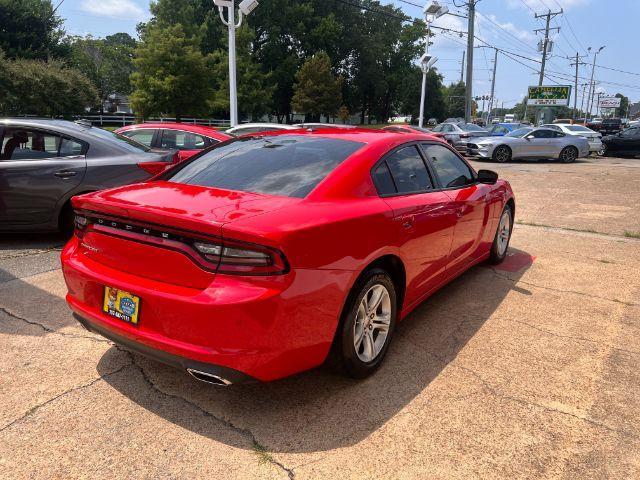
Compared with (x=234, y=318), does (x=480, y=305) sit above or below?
below

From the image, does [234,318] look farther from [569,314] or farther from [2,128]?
[2,128]

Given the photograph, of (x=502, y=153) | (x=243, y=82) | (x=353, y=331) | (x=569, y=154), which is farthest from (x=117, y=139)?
(x=243, y=82)

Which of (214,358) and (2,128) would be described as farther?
(2,128)

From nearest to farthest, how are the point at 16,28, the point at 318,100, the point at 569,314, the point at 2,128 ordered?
the point at 569,314 → the point at 2,128 → the point at 16,28 → the point at 318,100

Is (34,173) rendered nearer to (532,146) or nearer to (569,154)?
(532,146)

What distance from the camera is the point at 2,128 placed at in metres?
5.55

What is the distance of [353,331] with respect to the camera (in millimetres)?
2791

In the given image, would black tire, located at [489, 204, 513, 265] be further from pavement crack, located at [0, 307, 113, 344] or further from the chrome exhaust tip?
pavement crack, located at [0, 307, 113, 344]

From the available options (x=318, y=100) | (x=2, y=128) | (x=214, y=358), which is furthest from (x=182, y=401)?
(x=318, y=100)

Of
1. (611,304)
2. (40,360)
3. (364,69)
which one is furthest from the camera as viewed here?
(364,69)

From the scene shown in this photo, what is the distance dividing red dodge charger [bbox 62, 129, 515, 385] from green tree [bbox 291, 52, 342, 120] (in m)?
46.5

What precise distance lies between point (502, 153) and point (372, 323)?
59.1 feet

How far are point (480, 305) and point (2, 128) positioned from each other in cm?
548

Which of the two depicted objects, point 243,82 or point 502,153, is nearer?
point 502,153
